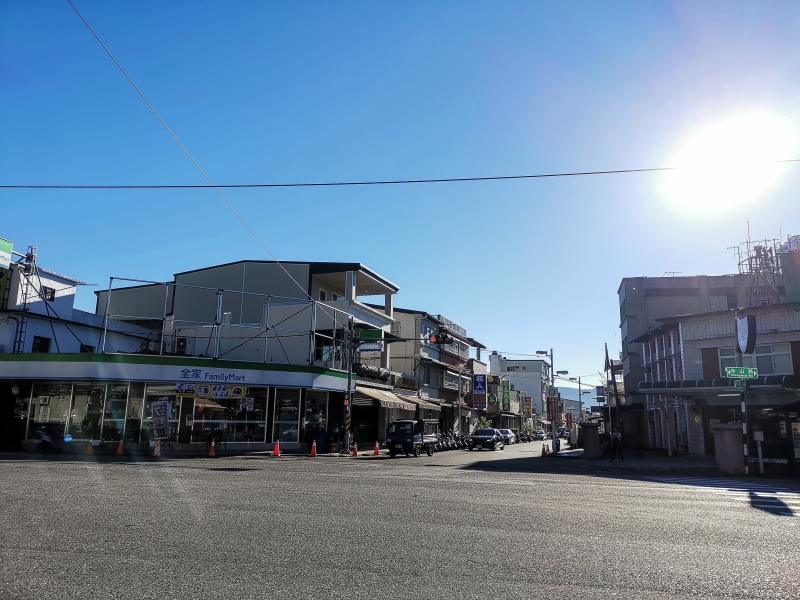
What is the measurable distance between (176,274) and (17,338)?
675 inches

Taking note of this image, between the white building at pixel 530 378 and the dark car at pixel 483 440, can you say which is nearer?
the dark car at pixel 483 440

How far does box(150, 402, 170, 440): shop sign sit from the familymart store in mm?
327

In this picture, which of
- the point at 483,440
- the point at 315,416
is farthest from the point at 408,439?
the point at 483,440

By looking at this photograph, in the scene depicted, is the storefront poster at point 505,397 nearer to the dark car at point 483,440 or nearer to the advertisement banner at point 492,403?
the advertisement banner at point 492,403

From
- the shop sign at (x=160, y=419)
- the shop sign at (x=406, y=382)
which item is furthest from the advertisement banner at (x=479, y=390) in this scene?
the shop sign at (x=160, y=419)

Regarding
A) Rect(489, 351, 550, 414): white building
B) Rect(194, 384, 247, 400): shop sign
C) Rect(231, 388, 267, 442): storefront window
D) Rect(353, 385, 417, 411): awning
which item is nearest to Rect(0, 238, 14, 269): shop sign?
Rect(194, 384, 247, 400): shop sign

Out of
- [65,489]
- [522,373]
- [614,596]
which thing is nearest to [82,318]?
[65,489]

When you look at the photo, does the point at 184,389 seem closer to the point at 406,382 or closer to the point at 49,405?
the point at 49,405

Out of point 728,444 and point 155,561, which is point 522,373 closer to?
point 728,444

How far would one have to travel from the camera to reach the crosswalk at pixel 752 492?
12.5m

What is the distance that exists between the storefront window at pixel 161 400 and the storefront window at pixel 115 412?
0.91 meters

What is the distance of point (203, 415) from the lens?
3003 cm

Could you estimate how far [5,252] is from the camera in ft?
101

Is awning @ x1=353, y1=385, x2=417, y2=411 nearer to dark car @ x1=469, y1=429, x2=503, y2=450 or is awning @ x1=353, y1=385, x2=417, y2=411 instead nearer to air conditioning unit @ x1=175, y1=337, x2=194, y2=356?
dark car @ x1=469, y1=429, x2=503, y2=450
